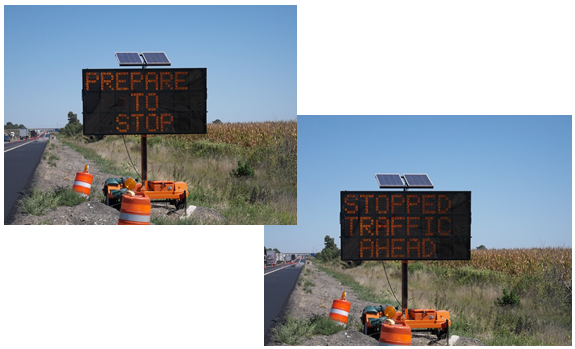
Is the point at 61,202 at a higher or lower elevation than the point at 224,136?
lower

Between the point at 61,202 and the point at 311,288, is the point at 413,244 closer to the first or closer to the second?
the point at 61,202

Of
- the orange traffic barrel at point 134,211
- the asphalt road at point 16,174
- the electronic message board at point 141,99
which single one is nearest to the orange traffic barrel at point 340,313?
the orange traffic barrel at point 134,211

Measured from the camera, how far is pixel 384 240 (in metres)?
11.9

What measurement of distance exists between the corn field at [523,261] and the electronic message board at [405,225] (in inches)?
486

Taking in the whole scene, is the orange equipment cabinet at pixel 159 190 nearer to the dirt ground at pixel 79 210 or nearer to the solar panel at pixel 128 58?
the dirt ground at pixel 79 210

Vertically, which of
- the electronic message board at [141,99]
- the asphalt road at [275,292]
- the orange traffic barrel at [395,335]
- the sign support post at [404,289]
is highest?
the electronic message board at [141,99]

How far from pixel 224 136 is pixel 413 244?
22062 millimetres

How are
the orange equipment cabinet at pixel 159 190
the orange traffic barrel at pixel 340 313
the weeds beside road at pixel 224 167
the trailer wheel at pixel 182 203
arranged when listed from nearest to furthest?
1. the orange traffic barrel at pixel 340 313
2. the orange equipment cabinet at pixel 159 190
3. the trailer wheel at pixel 182 203
4. the weeds beside road at pixel 224 167

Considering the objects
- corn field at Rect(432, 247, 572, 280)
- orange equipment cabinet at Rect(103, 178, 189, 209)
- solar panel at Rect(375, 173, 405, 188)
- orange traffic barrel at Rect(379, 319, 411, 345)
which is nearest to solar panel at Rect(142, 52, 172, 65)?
orange equipment cabinet at Rect(103, 178, 189, 209)

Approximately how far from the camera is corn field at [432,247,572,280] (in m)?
24.2

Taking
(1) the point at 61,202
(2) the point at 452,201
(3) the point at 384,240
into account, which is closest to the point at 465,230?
(2) the point at 452,201

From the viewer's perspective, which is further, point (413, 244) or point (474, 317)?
point (474, 317)

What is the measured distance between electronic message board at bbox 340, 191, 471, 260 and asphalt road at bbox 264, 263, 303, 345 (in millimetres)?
2985

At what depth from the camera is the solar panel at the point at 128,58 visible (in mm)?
12570
